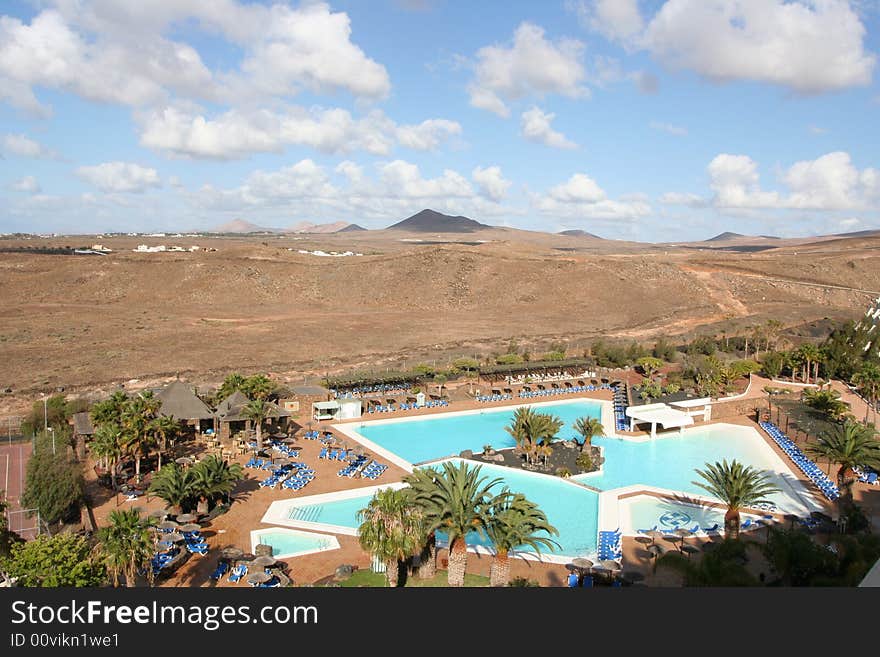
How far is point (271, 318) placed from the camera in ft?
191

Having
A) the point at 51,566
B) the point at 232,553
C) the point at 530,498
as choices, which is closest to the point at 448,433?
the point at 530,498

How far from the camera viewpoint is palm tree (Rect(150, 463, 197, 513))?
16.4m

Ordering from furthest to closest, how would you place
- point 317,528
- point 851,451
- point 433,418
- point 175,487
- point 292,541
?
1. point 433,418
2. point 851,451
3. point 175,487
4. point 317,528
5. point 292,541

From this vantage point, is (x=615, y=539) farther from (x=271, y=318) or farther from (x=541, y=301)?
(x=541, y=301)

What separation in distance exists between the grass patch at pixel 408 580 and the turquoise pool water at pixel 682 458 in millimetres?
7889

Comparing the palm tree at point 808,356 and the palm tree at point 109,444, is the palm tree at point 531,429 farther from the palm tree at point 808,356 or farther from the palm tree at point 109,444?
the palm tree at point 808,356

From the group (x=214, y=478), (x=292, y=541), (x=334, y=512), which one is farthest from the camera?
(x=334, y=512)

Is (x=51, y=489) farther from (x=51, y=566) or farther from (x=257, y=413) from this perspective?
(x=257, y=413)

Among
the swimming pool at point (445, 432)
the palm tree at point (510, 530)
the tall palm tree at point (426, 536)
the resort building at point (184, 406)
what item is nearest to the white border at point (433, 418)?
the swimming pool at point (445, 432)

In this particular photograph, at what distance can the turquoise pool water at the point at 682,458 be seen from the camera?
2034 centimetres

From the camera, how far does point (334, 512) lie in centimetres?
1789

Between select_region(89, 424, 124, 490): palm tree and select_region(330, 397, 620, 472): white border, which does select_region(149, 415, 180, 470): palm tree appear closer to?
select_region(89, 424, 124, 490): palm tree

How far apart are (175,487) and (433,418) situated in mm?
13394

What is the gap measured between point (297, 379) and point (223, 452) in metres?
11.3
